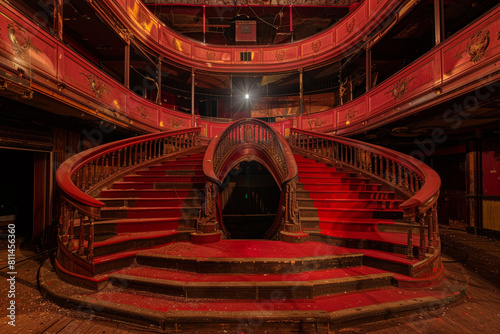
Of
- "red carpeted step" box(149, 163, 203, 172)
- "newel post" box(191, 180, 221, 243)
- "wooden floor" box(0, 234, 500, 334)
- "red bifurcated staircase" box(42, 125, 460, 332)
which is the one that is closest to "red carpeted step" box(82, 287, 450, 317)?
"red bifurcated staircase" box(42, 125, 460, 332)

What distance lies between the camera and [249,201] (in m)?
8.01

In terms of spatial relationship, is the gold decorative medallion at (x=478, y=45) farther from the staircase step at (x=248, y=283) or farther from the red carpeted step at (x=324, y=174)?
the staircase step at (x=248, y=283)

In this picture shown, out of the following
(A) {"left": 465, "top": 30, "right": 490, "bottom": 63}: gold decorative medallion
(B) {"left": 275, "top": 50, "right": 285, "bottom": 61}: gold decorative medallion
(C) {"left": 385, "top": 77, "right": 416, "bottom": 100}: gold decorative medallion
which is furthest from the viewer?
Result: (B) {"left": 275, "top": 50, "right": 285, "bottom": 61}: gold decorative medallion

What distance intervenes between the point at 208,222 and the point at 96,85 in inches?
171

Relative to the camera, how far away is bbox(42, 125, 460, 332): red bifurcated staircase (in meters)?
2.14

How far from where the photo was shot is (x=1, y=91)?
3.38 m

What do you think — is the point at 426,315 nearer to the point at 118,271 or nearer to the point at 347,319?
the point at 347,319

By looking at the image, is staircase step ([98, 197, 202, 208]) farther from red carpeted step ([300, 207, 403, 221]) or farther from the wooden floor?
red carpeted step ([300, 207, 403, 221])

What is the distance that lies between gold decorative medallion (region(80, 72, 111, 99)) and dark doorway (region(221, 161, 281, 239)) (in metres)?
4.13

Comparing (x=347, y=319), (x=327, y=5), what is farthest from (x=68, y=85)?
(x=327, y=5)

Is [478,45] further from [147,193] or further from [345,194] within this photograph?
[147,193]

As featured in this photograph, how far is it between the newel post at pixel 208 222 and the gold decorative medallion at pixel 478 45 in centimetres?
481

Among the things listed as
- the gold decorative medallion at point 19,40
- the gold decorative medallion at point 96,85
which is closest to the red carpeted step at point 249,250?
the gold decorative medallion at point 19,40

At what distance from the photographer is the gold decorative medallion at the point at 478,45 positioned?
3554mm
